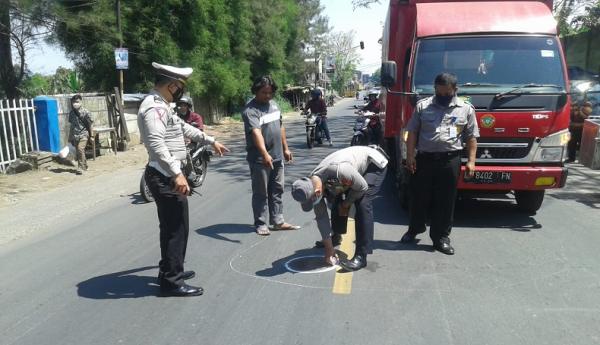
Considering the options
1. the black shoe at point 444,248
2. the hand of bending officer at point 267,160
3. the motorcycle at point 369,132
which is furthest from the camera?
the motorcycle at point 369,132

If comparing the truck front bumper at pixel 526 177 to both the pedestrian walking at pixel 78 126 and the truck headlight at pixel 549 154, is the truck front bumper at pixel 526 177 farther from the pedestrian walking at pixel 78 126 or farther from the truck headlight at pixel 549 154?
the pedestrian walking at pixel 78 126

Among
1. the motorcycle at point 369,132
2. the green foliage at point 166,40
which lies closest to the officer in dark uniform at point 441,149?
the motorcycle at point 369,132

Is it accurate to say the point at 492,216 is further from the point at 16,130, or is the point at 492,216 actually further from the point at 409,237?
the point at 16,130

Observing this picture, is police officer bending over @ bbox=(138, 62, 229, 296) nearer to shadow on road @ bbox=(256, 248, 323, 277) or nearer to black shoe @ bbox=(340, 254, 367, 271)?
shadow on road @ bbox=(256, 248, 323, 277)

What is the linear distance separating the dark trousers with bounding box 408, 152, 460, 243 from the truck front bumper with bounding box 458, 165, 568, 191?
0.74 metres

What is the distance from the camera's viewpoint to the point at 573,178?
998 cm

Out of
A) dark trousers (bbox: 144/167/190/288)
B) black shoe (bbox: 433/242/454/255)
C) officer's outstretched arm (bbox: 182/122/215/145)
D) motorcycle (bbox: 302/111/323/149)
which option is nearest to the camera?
dark trousers (bbox: 144/167/190/288)

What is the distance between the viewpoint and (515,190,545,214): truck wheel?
22.2 ft

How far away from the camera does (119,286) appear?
15.4 feet

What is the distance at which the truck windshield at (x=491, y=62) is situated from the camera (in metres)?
6.41

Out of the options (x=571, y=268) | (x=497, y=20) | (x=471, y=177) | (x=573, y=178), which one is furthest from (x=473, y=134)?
(x=573, y=178)

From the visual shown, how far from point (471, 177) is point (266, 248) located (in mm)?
2396

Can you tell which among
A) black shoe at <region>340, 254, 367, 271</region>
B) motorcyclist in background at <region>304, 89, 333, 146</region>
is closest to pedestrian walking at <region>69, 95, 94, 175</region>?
motorcyclist in background at <region>304, 89, 333, 146</region>

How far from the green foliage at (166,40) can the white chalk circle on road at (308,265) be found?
36.8 ft
